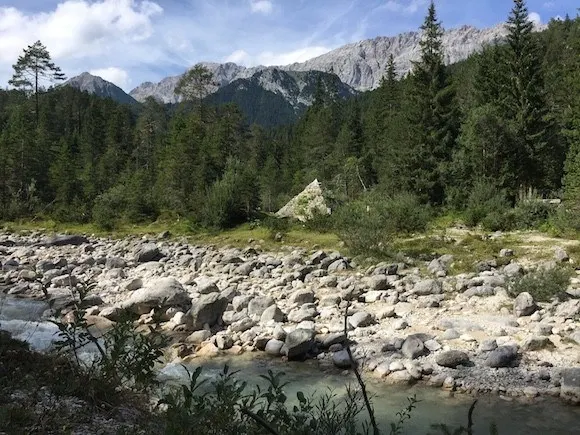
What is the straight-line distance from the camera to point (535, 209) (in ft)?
83.2

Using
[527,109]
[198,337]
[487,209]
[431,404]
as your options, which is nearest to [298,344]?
[198,337]

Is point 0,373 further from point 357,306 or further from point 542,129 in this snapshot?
point 542,129

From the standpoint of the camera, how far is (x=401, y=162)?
120 feet

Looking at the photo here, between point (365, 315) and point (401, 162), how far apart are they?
26090 mm

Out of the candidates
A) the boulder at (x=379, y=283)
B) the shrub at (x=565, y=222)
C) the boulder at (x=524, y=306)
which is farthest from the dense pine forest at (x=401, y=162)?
the boulder at (x=524, y=306)

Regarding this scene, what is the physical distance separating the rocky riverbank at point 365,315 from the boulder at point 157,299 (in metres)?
0.03

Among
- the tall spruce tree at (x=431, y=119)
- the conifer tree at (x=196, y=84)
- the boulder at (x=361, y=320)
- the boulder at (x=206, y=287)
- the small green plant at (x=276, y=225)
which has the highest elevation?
the conifer tree at (x=196, y=84)

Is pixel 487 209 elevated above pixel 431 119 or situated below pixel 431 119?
below

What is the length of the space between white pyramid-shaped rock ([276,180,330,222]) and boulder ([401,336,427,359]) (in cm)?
Result: 1933

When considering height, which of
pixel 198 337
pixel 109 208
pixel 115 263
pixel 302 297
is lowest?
pixel 198 337

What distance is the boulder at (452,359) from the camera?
9312mm

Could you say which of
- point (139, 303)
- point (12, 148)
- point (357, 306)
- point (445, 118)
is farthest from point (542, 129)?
point (12, 148)

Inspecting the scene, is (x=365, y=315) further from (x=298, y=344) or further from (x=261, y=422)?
(x=261, y=422)

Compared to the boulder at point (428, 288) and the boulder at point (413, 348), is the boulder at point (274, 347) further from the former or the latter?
the boulder at point (428, 288)
